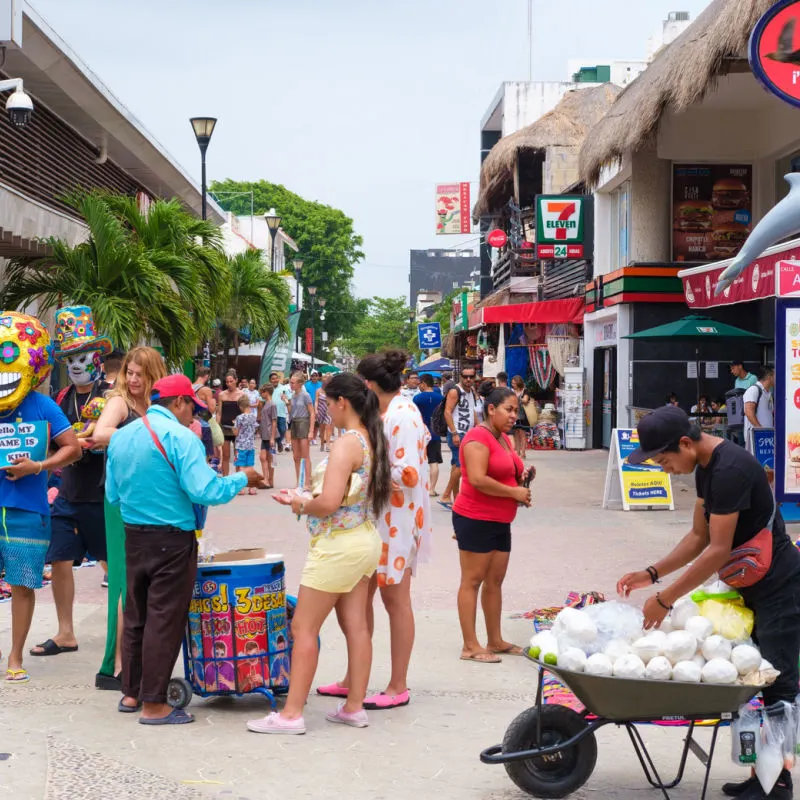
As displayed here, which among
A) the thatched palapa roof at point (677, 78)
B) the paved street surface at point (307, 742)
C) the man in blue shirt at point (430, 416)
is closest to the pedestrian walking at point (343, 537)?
the paved street surface at point (307, 742)

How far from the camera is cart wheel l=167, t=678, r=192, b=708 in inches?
231

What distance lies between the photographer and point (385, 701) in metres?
6.15

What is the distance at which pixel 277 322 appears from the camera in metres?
32.6

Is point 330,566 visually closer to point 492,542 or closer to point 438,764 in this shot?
point 438,764

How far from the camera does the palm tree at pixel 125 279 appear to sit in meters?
15.1

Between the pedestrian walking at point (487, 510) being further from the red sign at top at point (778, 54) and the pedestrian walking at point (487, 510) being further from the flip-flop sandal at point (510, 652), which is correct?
the red sign at top at point (778, 54)

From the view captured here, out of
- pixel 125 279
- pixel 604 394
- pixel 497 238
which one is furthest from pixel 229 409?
pixel 497 238

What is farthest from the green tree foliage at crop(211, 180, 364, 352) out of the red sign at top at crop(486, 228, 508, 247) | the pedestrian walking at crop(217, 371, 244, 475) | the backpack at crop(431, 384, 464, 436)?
the backpack at crop(431, 384, 464, 436)

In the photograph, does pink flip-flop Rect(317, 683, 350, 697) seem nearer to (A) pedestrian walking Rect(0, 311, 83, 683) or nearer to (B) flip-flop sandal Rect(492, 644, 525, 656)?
(B) flip-flop sandal Rect(492, 644, 525, 656)

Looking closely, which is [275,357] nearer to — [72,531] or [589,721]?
[72,531]

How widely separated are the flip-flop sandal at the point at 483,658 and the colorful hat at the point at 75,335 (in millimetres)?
3027

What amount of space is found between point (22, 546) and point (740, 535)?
12.9 feet

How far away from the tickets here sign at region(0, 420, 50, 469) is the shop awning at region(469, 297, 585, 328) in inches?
817

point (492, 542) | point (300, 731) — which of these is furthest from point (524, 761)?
point (492, 542)
